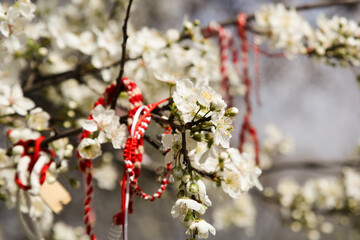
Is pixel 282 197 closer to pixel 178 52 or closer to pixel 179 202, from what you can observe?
pixel 178 52

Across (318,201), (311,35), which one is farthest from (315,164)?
(311,35)

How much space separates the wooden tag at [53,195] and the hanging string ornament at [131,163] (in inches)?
5.3

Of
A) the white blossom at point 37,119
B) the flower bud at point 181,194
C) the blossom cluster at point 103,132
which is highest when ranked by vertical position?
the white blossom at point 37,119

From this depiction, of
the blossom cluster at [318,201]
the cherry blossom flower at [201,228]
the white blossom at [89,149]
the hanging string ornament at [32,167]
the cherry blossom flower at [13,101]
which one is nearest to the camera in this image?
the cherry blossom flower at [201,228]

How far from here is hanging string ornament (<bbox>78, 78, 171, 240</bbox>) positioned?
→ 0.53m

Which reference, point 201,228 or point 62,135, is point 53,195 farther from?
point 201,228

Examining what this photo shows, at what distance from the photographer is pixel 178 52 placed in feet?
3.47

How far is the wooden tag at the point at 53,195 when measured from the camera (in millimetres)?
742

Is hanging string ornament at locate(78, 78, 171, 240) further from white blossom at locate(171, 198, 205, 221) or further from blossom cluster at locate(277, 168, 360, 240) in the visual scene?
blossom cluster at locate(277, 168, 360, 240)

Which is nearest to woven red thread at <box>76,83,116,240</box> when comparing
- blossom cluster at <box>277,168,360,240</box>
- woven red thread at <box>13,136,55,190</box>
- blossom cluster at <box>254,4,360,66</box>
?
woven red thread at <box>13,136,55,190</box>

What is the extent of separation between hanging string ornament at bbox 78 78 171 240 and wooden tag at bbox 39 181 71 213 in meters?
0.14

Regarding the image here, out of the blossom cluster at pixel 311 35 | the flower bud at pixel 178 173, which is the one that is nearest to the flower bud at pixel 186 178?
the flower bud at pixel 178 173

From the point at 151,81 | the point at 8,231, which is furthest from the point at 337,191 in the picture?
the point at 8,231

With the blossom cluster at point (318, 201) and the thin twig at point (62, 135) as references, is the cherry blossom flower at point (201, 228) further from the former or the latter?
the blossom cluster at point (318, 201)
